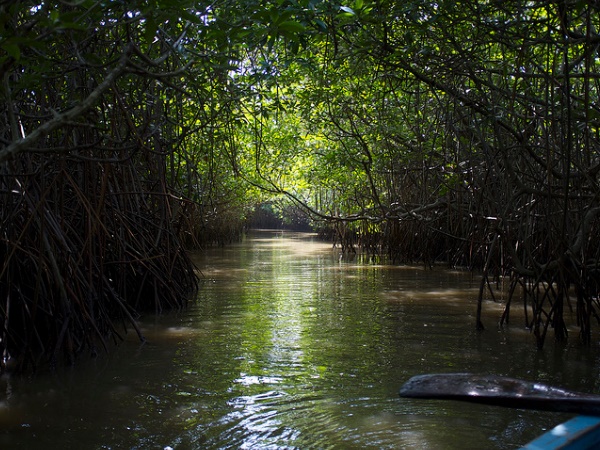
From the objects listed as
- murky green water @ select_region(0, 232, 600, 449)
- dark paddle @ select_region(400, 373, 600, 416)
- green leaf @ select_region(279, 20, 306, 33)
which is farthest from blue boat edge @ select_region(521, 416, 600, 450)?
green leaf @ select_region(279, 20, 306, 33)

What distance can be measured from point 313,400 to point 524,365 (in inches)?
57.1

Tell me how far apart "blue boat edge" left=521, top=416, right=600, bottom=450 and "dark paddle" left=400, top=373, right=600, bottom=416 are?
145 mm

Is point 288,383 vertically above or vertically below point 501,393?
below

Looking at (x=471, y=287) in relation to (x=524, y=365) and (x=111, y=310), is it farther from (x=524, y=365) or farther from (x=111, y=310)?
(x=111, y=310)

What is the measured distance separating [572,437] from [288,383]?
2.12 metres

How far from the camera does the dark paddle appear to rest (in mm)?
1806

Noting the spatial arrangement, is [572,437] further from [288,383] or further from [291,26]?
[288,383]

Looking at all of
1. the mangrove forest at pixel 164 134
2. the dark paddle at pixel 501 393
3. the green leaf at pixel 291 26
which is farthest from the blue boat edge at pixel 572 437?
the green leaf at pixel 291 26

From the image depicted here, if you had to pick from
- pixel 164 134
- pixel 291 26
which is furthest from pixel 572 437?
pixel 164 134

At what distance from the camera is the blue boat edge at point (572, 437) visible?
134 centimetres

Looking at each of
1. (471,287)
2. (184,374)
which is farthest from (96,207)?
(471,287)

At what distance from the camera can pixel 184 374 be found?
11.7 ft

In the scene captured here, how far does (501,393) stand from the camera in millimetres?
2229

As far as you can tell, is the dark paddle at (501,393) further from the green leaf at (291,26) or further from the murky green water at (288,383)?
the green leaf at (291,26)
